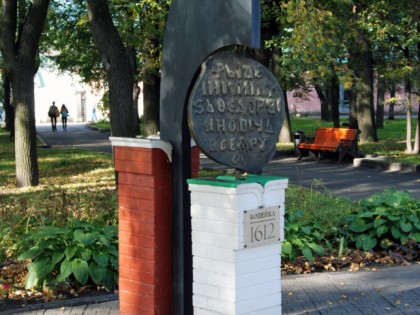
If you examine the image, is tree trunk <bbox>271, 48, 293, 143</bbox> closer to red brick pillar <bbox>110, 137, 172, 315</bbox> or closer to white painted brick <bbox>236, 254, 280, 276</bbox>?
red brick pillar <bbox>110, 137, 172, 315</bbox>

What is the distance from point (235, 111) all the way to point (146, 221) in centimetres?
110

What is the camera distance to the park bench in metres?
22.1

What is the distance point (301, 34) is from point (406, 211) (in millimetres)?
3590

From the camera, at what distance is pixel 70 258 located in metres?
6.77

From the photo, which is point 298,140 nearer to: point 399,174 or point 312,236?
point 399,174

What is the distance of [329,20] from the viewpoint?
13031 millimetres

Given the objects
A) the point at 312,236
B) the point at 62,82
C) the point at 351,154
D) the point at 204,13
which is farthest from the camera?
the point at 62,82

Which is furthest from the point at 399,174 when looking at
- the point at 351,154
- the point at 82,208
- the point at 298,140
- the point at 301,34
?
the point at 82,208

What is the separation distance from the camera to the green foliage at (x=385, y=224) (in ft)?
27.6

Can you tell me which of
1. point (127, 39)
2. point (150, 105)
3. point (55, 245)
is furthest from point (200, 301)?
point (150, 105)

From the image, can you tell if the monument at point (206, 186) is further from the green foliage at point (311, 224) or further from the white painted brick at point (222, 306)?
the green foliage at point (311, 224)

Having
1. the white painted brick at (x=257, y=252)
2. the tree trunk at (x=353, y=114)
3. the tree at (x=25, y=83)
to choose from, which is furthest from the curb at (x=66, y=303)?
the tree trunk at (x=353, y=114)

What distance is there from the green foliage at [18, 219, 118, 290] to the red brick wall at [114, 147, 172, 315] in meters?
A: 1.05

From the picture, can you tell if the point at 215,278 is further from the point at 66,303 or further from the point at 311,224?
the point at 311,224
